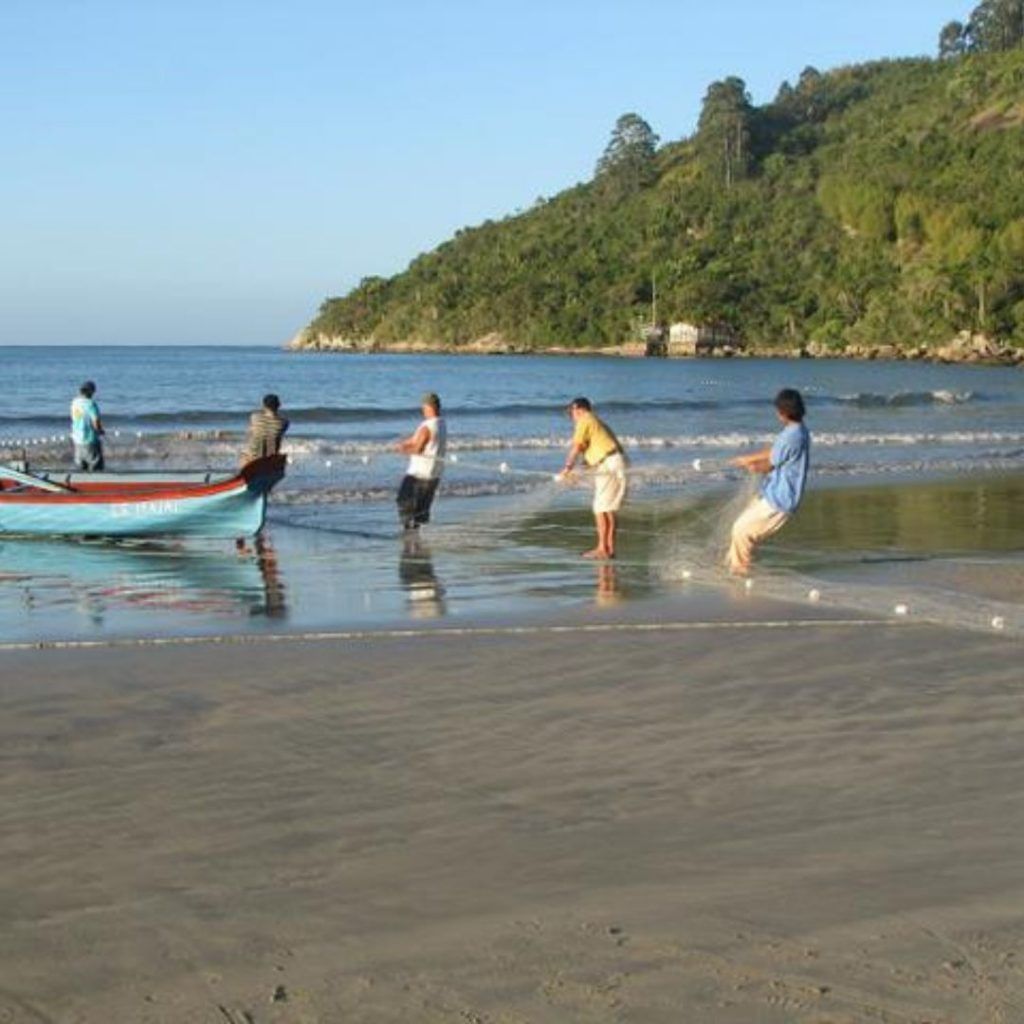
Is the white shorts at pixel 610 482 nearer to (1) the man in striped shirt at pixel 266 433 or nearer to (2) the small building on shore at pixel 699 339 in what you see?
(1) the man in striped shirt at pixel 266 433

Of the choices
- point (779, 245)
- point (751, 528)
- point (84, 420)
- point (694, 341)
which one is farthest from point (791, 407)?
point (779, 245)

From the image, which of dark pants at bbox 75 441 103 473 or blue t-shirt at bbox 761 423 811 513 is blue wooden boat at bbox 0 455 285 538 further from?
blue t-shirt at bbox 761 423 811 513

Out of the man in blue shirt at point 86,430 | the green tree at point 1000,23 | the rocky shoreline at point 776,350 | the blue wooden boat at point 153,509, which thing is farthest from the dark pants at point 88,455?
the green tree at point 1000,23

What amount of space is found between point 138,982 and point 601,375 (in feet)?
279

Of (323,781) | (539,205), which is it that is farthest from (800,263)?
(323,781)

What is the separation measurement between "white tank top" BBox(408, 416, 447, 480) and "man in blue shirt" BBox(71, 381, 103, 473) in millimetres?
5395

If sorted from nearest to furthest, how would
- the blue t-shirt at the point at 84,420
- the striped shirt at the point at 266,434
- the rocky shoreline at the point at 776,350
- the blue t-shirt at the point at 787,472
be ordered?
the blue t-shirt at the point at 787,472, the striped shirt at the point at 266,434, the blue t-shirt at the point at 84,420, the rocky shoreline at the point at 776,350

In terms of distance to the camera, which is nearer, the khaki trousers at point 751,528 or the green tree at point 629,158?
the khaki trousers at point 751,528

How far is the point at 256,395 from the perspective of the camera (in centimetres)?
6819

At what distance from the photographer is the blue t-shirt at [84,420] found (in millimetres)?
20125

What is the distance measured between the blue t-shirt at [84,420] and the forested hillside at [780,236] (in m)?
99.8

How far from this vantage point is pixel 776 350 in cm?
13138

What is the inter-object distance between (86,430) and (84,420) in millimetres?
154

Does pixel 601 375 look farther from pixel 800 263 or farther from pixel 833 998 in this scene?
pixel 833 998
